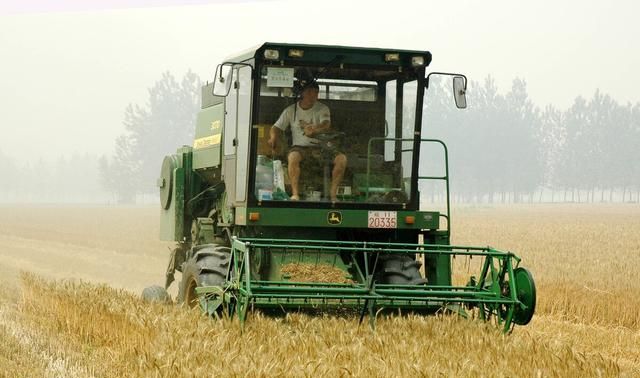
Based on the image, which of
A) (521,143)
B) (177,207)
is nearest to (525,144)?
(521,143)


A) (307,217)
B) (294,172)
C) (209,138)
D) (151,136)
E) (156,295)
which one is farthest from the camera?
(151,136)

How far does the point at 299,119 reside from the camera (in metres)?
8.98

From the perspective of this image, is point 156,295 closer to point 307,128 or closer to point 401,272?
point 307,128

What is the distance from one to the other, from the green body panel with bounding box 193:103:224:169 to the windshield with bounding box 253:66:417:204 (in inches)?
55.4

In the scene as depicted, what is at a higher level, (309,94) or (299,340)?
(309,94)

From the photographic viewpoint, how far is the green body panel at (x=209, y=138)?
1031 cm

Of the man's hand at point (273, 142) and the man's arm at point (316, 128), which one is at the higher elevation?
the man's arm at point (316, 128)

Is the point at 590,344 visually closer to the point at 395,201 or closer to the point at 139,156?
the point at 395,201

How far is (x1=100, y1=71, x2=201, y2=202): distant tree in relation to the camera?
8750 cm

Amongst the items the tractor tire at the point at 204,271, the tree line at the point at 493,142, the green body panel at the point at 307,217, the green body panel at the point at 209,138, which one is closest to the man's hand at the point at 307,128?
the green body panel at the point at 307,217

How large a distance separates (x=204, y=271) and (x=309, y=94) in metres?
1.89

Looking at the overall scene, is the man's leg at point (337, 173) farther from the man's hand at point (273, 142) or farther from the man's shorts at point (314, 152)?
the man's hand at point (273, 142)

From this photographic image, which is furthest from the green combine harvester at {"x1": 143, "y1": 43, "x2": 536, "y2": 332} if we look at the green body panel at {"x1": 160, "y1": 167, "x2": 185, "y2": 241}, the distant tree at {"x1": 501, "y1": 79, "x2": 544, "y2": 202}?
the distant tree at {"x1": 501, "y1": 79, "x2": 544, "y2": 202}

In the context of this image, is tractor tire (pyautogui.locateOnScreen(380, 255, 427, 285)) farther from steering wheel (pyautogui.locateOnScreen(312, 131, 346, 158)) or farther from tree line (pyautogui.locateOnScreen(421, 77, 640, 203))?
tree line (pyautogui.locateOnScreen(421, 77, 640, 203))
